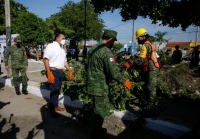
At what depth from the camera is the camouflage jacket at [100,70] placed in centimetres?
287

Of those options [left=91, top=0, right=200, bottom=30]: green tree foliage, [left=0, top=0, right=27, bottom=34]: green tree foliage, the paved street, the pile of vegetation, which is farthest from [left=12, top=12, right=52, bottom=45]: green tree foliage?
the paved street

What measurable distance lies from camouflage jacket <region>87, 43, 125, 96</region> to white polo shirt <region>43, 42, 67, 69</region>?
1.51 m

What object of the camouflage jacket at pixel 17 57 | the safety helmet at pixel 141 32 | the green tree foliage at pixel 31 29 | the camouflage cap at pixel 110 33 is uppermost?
the green tree foliage at pixel 31 29

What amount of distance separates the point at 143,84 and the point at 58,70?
200cm

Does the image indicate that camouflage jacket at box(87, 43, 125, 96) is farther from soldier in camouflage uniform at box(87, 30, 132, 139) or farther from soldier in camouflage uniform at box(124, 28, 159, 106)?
soldier in camouflage uniform at box(124, 28, 159, 106)

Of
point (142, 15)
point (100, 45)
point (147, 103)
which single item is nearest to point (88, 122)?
point (147, 103)

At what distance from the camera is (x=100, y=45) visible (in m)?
2.99

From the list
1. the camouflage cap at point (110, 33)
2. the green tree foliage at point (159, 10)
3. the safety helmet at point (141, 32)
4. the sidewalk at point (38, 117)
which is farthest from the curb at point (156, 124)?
the green tree foliage at point (159, 10)

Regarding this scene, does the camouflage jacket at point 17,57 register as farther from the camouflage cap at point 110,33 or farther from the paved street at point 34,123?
the camouflage cap at point 110,33

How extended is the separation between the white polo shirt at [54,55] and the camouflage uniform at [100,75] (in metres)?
1.51

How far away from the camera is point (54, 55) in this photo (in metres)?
4.32

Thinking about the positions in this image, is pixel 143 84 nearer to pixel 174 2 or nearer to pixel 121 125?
pixel 121 125

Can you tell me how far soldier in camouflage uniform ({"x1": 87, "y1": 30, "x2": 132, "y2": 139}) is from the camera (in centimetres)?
288

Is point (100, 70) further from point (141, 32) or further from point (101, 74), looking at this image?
point (141, 32)
